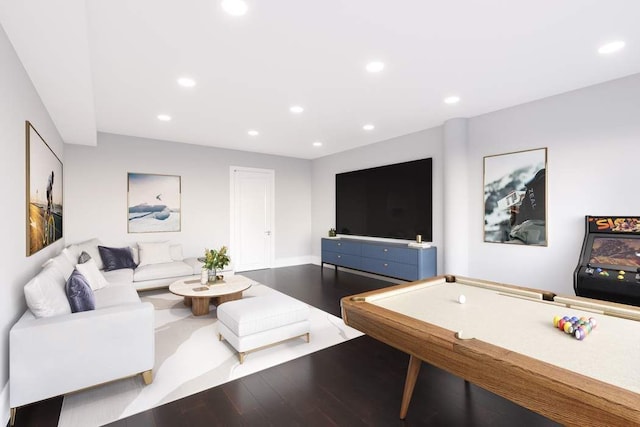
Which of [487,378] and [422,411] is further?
[422,411]

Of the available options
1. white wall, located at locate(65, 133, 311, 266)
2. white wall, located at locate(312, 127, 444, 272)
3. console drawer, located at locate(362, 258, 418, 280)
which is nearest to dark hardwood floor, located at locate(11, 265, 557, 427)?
console drawer, located at locate(362, 258, 418, 280)

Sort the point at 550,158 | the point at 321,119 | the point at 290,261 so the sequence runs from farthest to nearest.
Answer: the point at 290,261
the point at 321,119
the point at 550,158

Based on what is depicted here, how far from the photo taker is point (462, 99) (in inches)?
149

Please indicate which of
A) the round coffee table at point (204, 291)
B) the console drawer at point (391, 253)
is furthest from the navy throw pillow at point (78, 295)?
the console drawer at point (391, 253)

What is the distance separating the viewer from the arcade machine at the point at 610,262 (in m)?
2.71

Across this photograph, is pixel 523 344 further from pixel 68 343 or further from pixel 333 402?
pixel 68 343

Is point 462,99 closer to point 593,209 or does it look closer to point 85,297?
point 593,209

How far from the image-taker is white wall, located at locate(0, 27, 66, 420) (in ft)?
6.49

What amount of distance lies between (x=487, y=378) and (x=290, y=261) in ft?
20.8

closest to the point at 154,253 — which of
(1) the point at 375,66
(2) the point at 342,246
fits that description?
(2) the point at 342,246

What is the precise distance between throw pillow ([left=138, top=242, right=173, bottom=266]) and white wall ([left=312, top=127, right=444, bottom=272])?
346cm

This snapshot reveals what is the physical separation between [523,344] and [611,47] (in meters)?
2.78

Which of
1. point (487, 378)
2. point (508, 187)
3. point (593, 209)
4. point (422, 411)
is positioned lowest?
point (422, 411)

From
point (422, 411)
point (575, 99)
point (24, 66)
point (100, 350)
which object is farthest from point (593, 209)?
point (24, 66)
